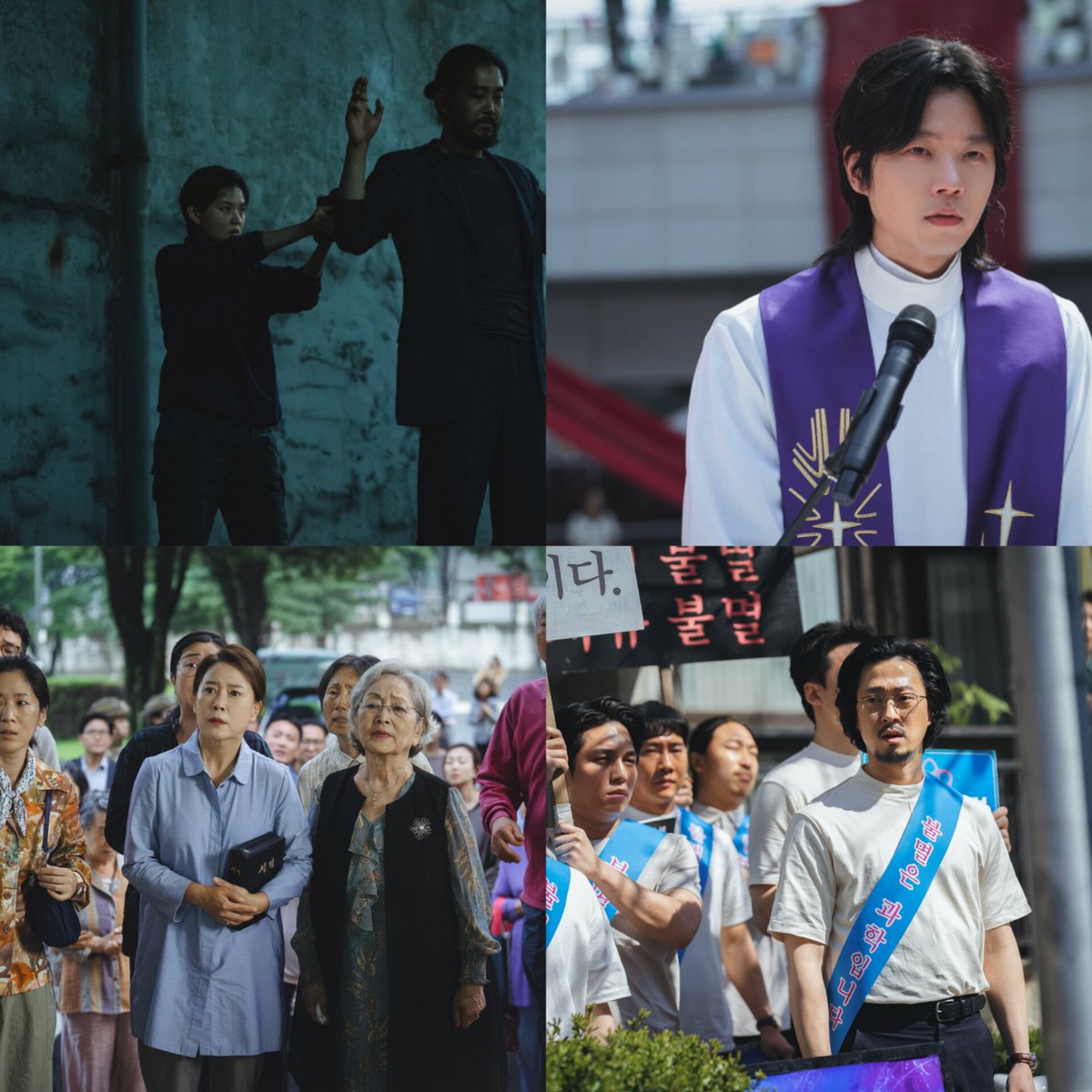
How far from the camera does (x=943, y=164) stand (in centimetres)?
373

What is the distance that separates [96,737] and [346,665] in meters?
0.57

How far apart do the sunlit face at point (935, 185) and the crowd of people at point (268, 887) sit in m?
1.17

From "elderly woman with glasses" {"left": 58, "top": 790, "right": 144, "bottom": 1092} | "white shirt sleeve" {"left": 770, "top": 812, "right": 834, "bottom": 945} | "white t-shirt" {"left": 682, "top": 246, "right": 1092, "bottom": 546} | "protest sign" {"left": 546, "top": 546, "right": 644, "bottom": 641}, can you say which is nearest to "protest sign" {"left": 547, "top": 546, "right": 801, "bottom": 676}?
"protest sign" {"left": 546, "top": 546, "right": 644, "bottom": 641}

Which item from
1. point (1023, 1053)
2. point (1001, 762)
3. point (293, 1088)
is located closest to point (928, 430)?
point (1001, 762)

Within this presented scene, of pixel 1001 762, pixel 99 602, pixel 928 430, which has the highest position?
pixel 928 430

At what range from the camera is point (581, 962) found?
3695mm

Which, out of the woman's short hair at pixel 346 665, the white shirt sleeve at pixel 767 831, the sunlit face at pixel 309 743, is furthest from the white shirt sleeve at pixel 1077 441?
the sunlit face at pixel 309 743

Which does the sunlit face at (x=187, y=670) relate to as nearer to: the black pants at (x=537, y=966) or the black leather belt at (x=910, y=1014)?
the black pants at (x=537, y=966)

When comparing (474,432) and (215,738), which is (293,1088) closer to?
(215,738)

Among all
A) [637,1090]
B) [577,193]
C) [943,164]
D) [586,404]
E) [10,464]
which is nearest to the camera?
[637,1090]

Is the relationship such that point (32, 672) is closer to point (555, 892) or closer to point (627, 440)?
point (555, 892)

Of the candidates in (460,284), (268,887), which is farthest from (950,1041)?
(460,284)

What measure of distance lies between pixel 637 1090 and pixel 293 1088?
79 cm

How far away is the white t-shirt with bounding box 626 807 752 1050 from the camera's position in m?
3.69
